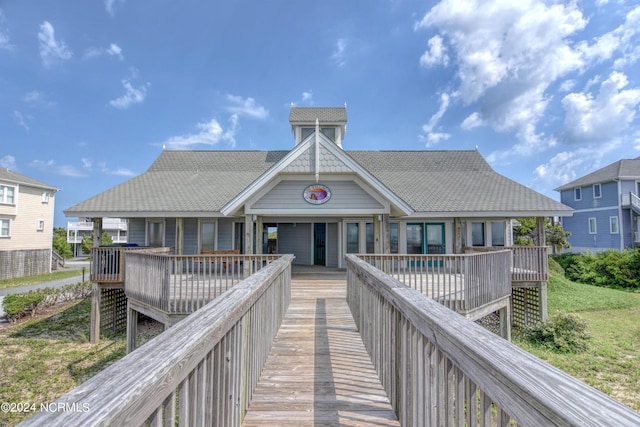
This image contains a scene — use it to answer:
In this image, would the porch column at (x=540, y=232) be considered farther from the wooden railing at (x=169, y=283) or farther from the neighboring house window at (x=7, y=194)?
the neighboring house window at (x=7, y=194)

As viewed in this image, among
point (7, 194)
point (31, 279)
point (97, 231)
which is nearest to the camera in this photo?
point (97, 231)

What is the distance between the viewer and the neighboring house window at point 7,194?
22203mm

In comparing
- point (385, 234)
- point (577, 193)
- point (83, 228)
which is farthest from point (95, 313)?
point (83, 228)

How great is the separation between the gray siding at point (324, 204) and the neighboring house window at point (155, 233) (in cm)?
562

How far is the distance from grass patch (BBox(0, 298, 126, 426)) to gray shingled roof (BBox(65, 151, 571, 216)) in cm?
428

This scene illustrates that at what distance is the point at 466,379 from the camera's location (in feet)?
4.41

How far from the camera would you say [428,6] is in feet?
44.9

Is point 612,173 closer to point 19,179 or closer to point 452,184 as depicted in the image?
point 452,184

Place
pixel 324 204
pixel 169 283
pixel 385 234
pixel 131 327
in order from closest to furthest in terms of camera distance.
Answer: pixel 169 283
pixel 131 327
pixel 324 204
pixel 385 234

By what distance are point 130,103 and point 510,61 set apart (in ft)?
118

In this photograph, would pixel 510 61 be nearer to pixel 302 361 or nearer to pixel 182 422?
pixel 302 361

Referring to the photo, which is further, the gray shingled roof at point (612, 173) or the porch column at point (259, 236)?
the gray shingled roof at point (612, 173)

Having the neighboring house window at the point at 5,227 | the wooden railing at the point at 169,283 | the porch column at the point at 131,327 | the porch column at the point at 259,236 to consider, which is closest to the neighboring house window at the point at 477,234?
the porch column at the point at 259,236

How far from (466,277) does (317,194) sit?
18.5 feet
